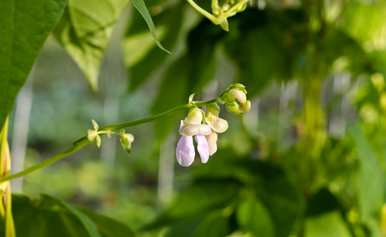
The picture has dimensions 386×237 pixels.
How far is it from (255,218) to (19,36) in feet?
1.48

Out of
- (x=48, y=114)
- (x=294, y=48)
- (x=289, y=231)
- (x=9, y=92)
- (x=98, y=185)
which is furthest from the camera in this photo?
(x=48, y=114)

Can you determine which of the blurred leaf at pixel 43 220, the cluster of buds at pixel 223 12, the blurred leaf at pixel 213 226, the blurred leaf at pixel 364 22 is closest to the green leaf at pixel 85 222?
the blurred leaf at pixel 43 220

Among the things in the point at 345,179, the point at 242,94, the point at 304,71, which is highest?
the point at 242,94

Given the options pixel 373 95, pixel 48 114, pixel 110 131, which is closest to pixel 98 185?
pixel 48 114

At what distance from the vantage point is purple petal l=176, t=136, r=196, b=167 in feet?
1.36

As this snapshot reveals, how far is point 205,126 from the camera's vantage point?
1.40 ft

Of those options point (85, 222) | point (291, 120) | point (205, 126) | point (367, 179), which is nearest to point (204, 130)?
point (205, 126)

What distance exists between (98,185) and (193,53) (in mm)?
2757

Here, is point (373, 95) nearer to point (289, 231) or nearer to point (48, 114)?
point (289, 231)

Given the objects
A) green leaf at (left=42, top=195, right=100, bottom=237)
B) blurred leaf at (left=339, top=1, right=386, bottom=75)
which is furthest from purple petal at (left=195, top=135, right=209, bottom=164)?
blurred leaf at (left=339, top=1, right=386, bottom=75)

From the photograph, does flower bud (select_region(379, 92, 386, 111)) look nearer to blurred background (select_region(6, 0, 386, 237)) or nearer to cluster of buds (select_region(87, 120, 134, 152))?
blurred background (select_region(6, 0, 386, 237))

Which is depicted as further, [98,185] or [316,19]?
[98,185]

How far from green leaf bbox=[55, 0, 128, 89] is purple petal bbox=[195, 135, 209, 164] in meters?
0.15

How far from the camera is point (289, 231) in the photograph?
0.75m
